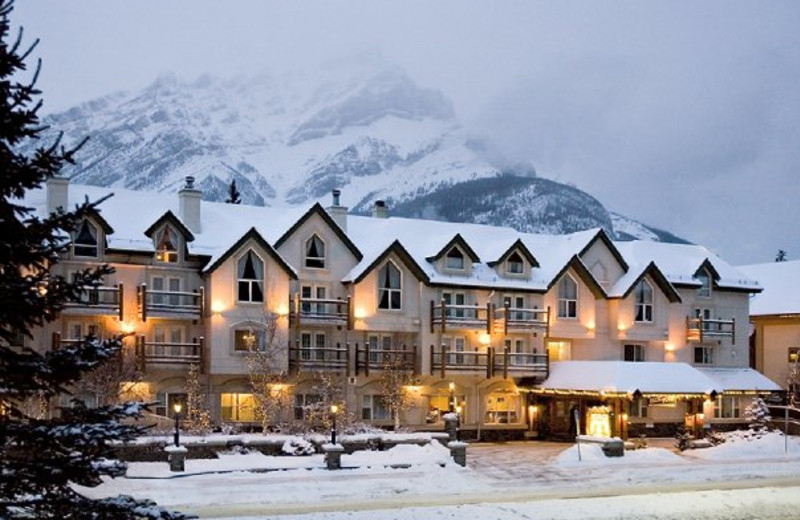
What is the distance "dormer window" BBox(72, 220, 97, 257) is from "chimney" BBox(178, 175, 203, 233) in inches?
179

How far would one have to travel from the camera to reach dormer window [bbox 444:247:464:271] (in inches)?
1986

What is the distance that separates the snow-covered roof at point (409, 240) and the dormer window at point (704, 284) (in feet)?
2.24

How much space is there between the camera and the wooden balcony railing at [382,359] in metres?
47.3

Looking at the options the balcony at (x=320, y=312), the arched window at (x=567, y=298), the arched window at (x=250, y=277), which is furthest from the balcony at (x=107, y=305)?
the arched window at (x=567, y=298)

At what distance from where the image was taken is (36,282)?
10.2 meters

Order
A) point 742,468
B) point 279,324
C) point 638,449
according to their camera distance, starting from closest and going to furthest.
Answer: point 742,468, point 638,449, point 279,324

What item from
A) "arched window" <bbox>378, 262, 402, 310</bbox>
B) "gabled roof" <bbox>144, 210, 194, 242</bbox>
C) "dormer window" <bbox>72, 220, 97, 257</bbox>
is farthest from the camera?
"arched window" <bbox>378, 262, 402, 310</bbox>

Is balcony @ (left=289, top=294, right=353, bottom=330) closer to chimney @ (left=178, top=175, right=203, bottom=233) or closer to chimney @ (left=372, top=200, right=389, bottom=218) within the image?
chimney @ (left=178, top=175, right=203, bottom=233)

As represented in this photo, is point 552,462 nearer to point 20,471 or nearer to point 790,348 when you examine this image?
point 790,348

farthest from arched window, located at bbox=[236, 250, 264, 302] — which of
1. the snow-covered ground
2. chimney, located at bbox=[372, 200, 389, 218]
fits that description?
chimney, located at bbox=[372, 200, 389, 218]

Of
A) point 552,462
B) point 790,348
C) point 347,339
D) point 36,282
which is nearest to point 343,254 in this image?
point 347,339

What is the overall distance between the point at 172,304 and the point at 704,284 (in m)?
31.0

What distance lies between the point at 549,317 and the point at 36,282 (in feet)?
140

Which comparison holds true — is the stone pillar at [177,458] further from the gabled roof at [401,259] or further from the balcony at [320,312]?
the gabled roof at [401,259]
